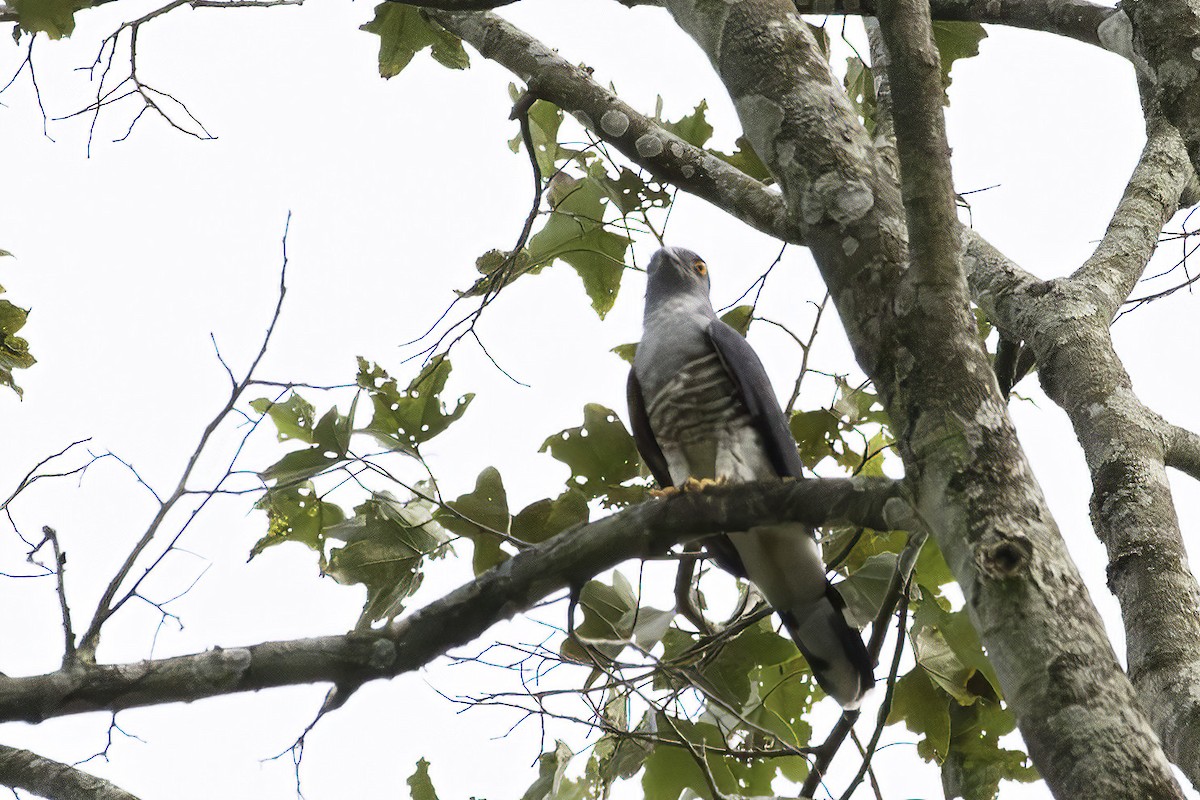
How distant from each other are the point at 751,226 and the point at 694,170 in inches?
11.2

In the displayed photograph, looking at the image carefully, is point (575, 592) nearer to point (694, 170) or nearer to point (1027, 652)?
point (1027, 652)

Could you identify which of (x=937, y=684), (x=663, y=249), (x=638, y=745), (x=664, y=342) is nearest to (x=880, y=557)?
(x=937, y=684)

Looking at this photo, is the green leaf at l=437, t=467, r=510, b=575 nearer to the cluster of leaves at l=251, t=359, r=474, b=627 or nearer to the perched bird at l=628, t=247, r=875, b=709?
the cluster of leaves at l=251, t=359, r=474, b=627

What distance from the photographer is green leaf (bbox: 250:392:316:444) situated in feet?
9.72

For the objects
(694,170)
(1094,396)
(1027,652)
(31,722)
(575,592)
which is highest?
(694,170)

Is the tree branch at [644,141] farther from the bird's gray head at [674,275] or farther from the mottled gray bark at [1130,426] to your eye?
the bird's gray head at [674,275]

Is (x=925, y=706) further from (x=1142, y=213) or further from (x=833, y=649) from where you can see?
(x=1142, y=213)

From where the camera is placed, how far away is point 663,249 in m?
4.29

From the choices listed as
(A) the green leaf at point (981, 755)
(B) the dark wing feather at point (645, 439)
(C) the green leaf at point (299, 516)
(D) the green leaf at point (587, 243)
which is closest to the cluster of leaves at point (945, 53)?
(D) the green leaf at point (587, 243)

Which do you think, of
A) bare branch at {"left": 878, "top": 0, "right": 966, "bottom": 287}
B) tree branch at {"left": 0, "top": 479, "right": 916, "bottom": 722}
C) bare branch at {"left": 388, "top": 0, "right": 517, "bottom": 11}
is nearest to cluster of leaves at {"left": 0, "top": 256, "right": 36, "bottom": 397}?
bare branch at {"left": 388, "top": 0, "right": 517, "bottom": 11}

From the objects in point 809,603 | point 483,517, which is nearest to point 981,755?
point 809,603

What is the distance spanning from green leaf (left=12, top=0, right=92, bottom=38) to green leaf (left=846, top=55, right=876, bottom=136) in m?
2.41

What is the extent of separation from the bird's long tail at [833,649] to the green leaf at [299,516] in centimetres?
149

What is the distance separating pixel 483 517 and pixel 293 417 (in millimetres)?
638
